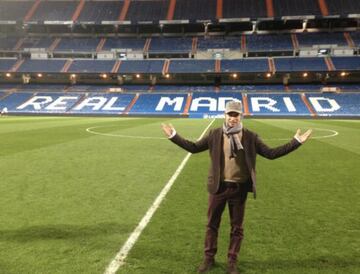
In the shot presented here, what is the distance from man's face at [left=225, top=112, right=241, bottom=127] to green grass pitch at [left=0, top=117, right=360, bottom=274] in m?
1.81

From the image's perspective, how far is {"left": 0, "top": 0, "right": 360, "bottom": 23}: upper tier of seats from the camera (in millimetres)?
57250

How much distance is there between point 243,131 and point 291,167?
6.43 m

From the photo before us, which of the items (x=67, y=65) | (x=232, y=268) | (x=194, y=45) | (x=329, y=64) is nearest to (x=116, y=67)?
(x=67, y=65)

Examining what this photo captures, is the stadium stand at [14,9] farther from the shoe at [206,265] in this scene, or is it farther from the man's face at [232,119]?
the shoe at [206,265]

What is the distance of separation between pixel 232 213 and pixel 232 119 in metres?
1.22

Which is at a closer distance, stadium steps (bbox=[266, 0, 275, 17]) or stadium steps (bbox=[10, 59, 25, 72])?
stadium steps (bbox=[10, 59, 25, 72])

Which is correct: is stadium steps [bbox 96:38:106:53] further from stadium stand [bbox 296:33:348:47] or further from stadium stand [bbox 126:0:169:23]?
stadium stand [bbox 296:33:348:47]

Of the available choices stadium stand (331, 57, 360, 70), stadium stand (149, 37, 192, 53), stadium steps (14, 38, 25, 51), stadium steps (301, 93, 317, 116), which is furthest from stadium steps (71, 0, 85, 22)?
stadium stand (331, 57, 360, 70)

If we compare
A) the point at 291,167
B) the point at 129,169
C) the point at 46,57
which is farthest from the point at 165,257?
the point at 46,57

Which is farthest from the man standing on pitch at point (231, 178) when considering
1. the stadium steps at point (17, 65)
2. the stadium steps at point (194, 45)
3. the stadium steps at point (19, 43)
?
the stadium steps at point (19, 43)

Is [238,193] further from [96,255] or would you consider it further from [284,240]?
[96,255]

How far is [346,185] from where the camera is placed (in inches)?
302

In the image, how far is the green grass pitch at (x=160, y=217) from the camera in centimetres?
405

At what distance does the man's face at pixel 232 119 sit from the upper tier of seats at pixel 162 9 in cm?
5991
